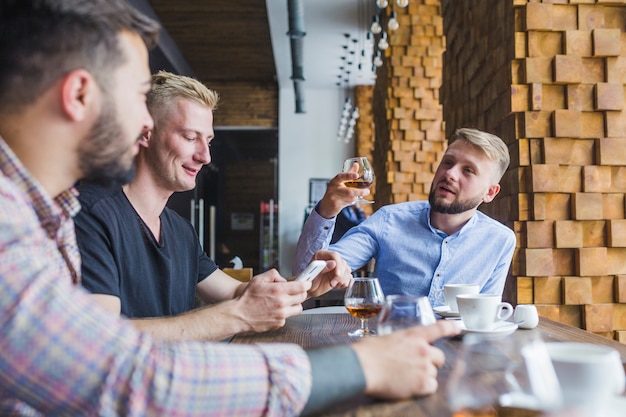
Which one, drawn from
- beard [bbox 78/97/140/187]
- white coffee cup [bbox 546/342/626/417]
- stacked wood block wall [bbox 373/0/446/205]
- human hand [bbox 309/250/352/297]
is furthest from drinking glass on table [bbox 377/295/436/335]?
stacked wood block wall [bbox 373/0/446/205]

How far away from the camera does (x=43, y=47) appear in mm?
833

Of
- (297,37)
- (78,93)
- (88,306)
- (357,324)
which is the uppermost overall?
(297,37)

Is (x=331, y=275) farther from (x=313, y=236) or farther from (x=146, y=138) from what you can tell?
(x=146, y=138)

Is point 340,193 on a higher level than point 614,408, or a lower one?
higher

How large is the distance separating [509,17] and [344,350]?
2.11 m

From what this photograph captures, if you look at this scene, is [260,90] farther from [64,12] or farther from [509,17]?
[64,12]

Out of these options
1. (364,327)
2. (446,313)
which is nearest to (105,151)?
(364,327)

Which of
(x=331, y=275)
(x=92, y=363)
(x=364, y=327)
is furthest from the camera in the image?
(x=331, y=275)

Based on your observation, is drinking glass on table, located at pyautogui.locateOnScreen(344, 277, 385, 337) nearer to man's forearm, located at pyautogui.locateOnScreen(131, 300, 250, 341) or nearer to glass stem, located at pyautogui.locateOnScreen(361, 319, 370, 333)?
glass stem, located at pyautogui.locateOnScreen(361, 319, 370, 333)

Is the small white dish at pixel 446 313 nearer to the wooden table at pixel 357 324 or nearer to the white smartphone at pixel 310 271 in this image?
the wooden table at pixel 357 324

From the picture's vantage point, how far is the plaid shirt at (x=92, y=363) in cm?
66

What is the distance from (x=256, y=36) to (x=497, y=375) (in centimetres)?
780

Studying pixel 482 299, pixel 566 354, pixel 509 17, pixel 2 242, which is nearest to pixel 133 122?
pixel 2 242

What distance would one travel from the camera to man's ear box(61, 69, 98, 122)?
2.72 feet
